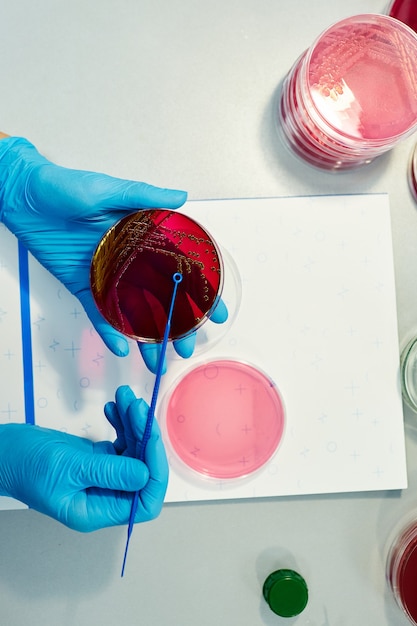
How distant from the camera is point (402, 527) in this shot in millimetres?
1188

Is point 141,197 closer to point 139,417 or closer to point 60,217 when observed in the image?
point 60,217

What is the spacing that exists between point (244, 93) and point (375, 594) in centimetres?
105

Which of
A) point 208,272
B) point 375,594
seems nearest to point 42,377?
point 208,272

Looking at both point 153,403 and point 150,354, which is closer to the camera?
point 153,403

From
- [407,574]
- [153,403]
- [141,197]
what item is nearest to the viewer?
[153,403]

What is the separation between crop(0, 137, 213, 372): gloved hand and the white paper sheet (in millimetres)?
Result: 61

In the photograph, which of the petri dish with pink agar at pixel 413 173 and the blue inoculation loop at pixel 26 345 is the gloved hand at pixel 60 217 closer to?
the blue inoculation loop at pixel 26 345

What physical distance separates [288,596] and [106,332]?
0.61 m

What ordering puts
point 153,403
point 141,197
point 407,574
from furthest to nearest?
point 407,574 → point 141,197 → point 153,403

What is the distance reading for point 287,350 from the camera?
116cm

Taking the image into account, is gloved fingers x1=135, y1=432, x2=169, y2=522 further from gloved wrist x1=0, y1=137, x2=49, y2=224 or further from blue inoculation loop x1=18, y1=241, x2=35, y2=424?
gloved wrist x1=0, y1=137, x2=49, y2=224

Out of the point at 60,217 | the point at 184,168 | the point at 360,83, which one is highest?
the point at 360,83

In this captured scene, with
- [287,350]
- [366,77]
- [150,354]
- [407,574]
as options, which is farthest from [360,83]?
[407,574]

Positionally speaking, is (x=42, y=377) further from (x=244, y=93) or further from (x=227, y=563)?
(x=244, y=93)
